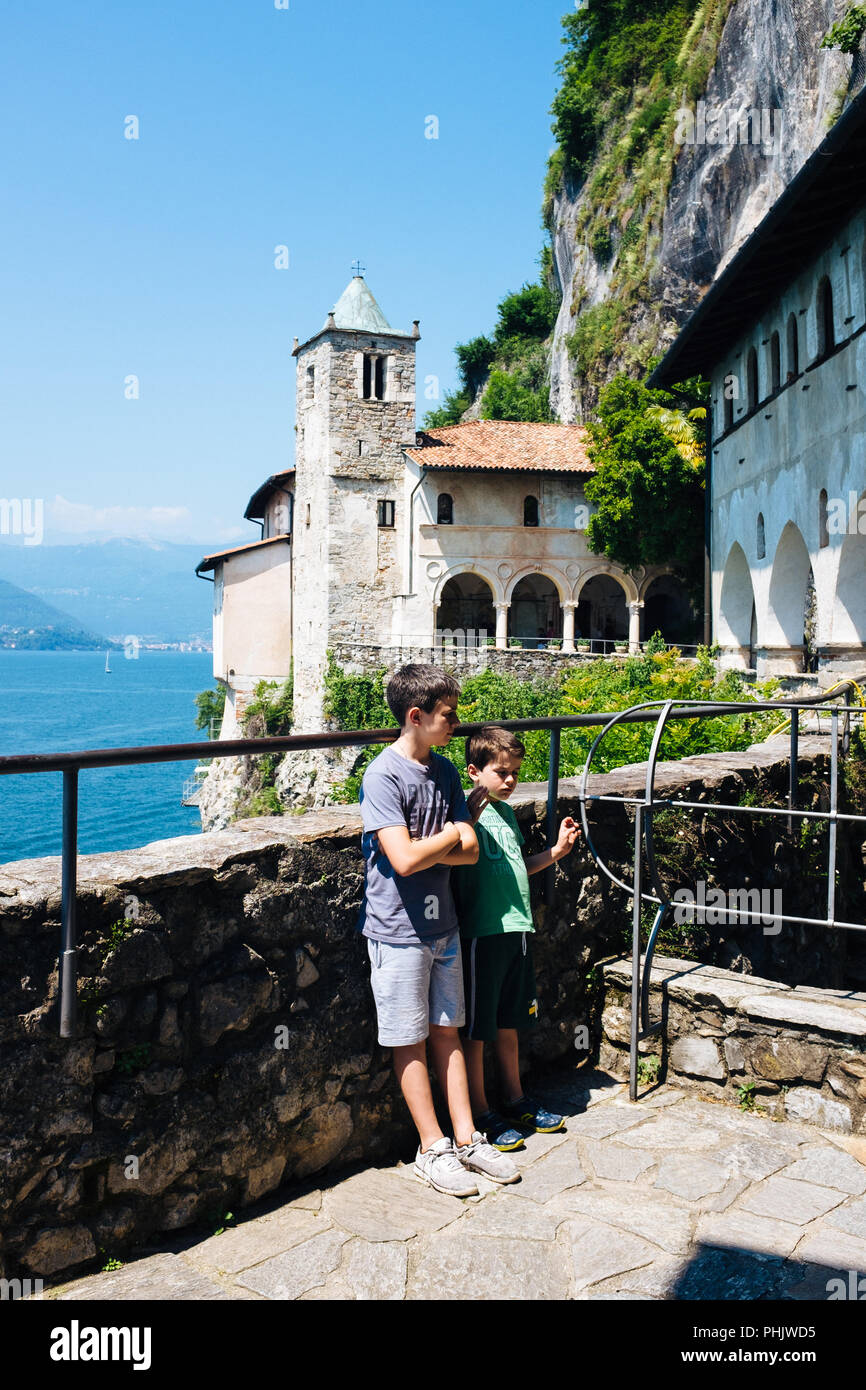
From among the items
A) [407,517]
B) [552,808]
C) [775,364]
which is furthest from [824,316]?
[407,517]

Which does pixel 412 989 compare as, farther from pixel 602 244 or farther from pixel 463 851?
pixel 602 244

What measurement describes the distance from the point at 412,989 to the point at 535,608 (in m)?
43.5

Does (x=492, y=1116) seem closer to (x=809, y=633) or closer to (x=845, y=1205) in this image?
(x=845, y=1205)

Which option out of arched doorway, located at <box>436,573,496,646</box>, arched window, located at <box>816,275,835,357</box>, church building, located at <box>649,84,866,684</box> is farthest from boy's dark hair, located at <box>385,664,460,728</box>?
arched doorway, located at <box>436,573,496,646</box>

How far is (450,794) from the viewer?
4070 millimetres

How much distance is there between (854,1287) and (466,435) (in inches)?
1657

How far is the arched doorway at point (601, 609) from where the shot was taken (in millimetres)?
46875

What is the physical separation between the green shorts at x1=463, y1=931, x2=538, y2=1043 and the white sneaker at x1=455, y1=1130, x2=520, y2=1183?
396 millimetres

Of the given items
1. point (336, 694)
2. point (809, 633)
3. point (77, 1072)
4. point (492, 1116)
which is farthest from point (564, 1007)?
point (336, 694)

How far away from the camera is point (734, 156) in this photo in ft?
107

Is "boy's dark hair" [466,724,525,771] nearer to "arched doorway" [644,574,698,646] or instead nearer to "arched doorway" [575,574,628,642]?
"arched doorway" [644,574,698,646]

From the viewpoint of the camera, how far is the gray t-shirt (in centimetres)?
389

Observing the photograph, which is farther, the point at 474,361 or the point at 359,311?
the point at 474,361

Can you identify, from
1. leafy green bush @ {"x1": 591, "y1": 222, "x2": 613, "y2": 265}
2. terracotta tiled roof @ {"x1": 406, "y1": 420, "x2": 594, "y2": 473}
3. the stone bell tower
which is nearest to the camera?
terracotta tiled roof @ {"x1": 406, "y1": 420, "x2": 594, "y2": 473}
